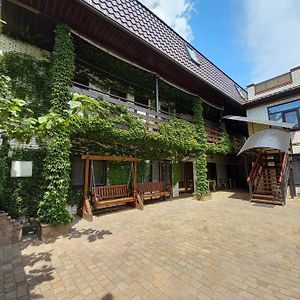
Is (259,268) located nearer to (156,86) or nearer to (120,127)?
(120,127)

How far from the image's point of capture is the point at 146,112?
9.09m

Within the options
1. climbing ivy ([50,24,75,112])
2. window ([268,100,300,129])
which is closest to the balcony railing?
climbing ivy ([50,24,75,112])

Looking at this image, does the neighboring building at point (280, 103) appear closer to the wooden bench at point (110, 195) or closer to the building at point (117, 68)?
the building at point (117, 68)

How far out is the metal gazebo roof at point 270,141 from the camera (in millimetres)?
10328

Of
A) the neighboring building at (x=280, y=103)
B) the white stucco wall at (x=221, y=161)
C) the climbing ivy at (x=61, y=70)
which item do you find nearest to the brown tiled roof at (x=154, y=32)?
the climbing ivy at (x=61, y=70)

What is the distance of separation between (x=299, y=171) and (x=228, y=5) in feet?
35.1

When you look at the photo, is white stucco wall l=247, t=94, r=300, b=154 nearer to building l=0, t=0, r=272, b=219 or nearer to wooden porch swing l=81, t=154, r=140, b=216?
building l=0, t=0, r=272, b=219

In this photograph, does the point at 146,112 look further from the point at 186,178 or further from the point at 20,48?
the point at 186,178

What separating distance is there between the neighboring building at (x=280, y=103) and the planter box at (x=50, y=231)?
13699mm

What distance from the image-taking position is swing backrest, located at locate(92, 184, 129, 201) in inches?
325

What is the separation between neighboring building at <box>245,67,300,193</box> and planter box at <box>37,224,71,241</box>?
13.7 metres

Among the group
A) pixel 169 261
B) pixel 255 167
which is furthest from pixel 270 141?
pixel 169 261

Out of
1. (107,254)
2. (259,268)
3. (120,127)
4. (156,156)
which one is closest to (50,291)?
(107,254)

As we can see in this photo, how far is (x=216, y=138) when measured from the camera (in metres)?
14.1
